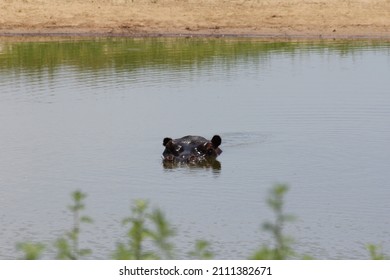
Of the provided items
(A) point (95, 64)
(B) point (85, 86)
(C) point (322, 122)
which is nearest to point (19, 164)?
(C) point (322, 122)

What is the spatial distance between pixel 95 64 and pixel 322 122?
9822 millimetres

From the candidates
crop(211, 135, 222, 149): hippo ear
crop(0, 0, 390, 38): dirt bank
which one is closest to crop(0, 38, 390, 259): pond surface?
crop(211, 135, 222, 149): hippo ear

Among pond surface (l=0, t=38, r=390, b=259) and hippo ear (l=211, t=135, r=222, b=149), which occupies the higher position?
hippo ear (l=211, t=135, r=222, b=149)

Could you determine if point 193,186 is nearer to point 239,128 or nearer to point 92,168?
point 92,168

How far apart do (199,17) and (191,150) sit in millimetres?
18582

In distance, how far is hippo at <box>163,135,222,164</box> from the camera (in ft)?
53.1

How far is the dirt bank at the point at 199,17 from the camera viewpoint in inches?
1321

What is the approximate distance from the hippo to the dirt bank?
16916mm

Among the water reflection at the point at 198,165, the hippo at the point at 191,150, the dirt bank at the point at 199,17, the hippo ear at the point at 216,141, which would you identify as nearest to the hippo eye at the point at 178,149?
the hippo at the point at 191,150

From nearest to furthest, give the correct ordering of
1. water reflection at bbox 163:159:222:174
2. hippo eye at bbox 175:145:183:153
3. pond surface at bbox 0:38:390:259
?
pond surface at bbox 0:38:390:259
water reflection at bbox 163:159:222:174
hippo eye at bbox 175:145:183:153

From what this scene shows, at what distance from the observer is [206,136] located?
18.2 m

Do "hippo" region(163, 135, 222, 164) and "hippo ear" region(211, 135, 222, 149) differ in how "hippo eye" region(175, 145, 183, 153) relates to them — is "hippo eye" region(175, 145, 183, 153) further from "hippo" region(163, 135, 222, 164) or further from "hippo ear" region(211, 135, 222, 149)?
"hippo ear" region(211, 135, 222, 149)

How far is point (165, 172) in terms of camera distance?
15422mm

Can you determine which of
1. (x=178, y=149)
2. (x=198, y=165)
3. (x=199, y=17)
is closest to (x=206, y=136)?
(x=178, y=149)
